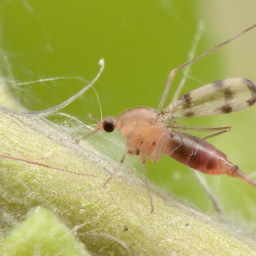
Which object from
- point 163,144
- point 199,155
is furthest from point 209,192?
point 163,144

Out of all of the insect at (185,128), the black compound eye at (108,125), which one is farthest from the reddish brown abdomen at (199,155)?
the black compound eye at (108,125)

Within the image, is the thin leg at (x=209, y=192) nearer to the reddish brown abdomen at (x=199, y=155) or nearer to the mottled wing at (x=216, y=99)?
the reddish brown abdomen at (x=199, y=155)

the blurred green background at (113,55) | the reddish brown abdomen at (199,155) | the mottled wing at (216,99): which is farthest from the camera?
the reddish brown abdomen at (199,155)

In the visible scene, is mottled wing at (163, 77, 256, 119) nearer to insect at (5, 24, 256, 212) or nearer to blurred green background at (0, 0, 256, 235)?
insect at (5, 24, 256, 212)

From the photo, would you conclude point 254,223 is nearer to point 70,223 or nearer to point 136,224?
point 136,224

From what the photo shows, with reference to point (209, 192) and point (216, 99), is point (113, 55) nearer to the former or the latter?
point (216, 99)

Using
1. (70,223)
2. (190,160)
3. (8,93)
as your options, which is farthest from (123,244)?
(190,160)
